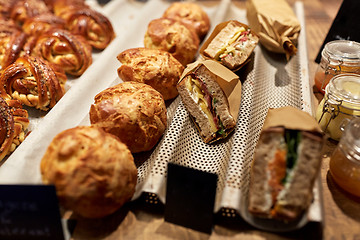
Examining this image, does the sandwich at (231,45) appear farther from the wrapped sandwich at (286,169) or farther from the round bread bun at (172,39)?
the wrapped sandwich at (286,169)

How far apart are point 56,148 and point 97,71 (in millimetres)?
1379

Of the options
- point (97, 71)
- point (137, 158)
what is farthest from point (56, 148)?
point (97, 71)

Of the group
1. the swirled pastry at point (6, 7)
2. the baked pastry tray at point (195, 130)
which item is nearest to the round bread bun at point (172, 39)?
the baked pastry tray at point (195, 130)

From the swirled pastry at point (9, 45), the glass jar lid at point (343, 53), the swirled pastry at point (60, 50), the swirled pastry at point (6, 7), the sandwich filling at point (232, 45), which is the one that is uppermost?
the swirled pastry at point (6, 7)

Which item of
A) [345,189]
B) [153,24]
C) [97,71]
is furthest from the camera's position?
[153,24]

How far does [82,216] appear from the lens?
184cm

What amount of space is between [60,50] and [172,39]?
1.17 meters

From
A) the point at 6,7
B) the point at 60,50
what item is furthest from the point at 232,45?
the point at 6,7

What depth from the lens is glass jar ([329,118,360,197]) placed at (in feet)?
6.34

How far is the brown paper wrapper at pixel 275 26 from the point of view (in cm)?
321

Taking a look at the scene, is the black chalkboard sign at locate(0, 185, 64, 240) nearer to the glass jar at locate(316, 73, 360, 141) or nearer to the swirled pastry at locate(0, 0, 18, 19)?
the glass jar at locate(316, 73, 360, 141)

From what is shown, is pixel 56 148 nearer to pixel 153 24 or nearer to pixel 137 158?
pixel 137 158

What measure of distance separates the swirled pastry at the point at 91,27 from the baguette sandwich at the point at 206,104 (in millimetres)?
1622

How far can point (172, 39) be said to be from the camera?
9.94ft
